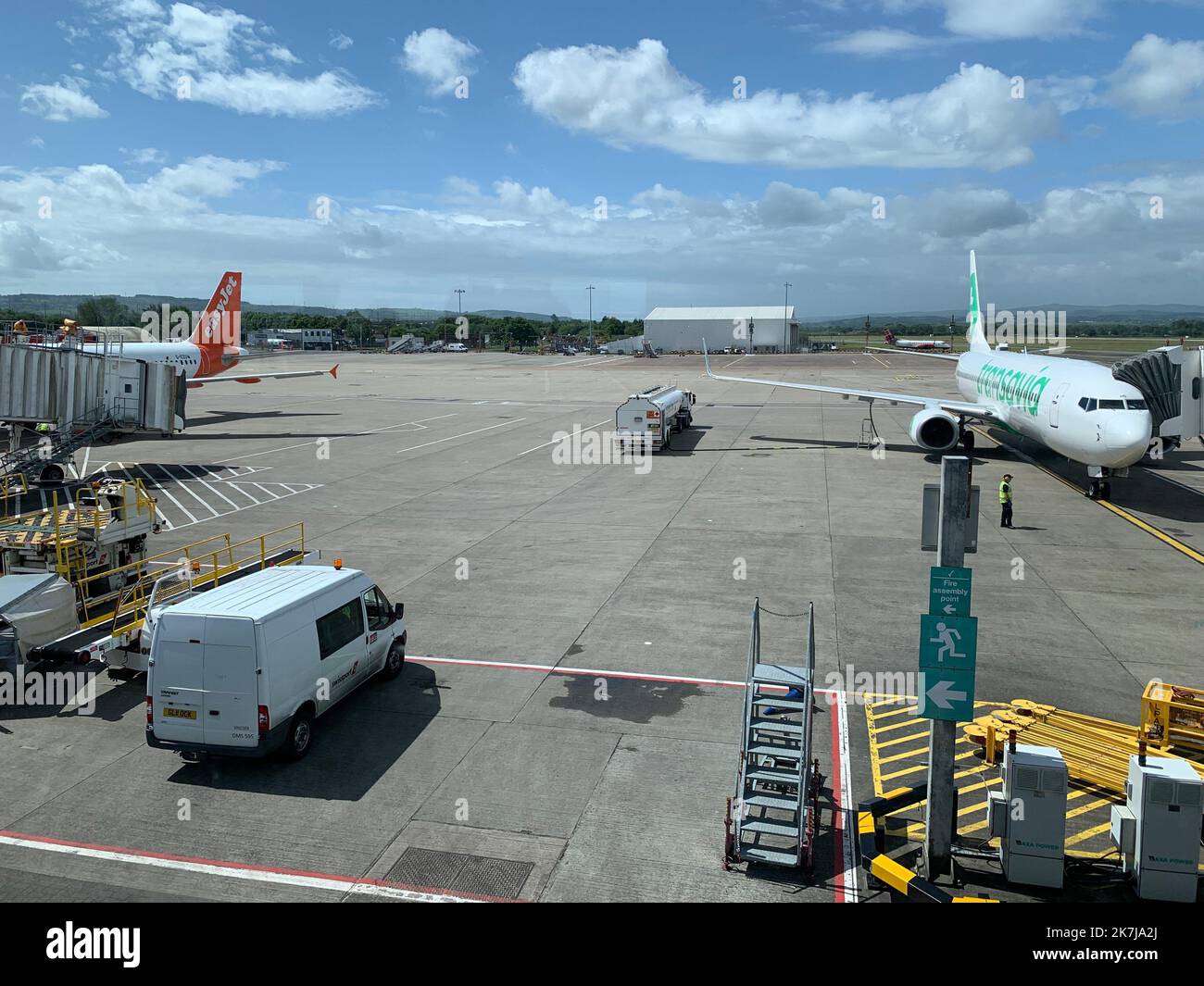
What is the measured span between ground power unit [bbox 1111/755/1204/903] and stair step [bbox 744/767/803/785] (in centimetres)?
361

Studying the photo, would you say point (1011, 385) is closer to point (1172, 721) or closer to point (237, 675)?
point (1172, 721)

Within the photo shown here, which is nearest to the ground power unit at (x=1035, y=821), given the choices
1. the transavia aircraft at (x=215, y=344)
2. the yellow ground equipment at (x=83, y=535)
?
the yellow ground equipment at (x=83, y=535)

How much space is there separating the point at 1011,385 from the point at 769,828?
3116 centimetres

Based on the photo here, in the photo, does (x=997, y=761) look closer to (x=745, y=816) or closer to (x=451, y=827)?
(x=745, y=816)

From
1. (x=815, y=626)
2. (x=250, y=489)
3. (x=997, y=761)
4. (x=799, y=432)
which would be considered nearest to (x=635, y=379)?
(x=799, y=432)

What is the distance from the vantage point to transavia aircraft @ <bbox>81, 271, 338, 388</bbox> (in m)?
53.2

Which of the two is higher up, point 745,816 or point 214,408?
point 214,408

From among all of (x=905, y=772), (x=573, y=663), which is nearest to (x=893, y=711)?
(x=905, y=772)

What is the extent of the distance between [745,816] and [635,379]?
87.6 meters

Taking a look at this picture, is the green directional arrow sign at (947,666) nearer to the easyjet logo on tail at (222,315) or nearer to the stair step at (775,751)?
the stair step at (775,751)

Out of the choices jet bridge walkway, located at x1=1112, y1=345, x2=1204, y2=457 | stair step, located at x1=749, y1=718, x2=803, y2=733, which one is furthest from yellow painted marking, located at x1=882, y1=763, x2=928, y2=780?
jet bridge walkway, located at x1=1112, y1=345, x2=1204, y2=457

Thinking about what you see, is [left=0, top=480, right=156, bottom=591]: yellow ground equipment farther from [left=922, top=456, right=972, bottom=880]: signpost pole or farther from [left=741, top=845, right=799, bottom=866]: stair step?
[left=922, top=456, right=972, bottom=880]: signpost pole

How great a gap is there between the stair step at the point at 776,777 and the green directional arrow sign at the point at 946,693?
1.77 metres
